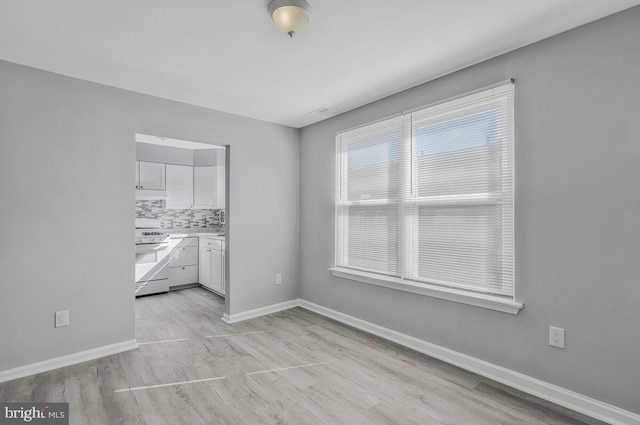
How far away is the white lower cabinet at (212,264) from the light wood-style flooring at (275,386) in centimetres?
161

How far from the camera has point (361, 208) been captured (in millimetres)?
3572

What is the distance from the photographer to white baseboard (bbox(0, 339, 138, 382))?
2434 millimetres

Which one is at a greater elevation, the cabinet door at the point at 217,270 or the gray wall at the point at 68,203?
the gray wall at the point at 68,203

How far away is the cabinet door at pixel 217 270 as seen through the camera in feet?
15.9

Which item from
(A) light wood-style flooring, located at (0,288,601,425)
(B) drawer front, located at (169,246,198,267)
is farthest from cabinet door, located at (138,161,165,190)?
(A) light wood-style flooring, located at (0,288,601,425)

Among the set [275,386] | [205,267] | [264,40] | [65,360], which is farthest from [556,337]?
[205,267]

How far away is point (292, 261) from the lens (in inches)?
173

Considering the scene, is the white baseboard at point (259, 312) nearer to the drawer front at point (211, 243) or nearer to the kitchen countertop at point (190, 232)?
the drawer front at point (211, 243)

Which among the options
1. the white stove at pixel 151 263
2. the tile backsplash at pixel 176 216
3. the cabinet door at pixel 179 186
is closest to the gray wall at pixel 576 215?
the white stove at pixel 151 263

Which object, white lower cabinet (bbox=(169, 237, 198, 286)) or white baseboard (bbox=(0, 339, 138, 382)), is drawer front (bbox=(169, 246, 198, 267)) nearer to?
white lower cabinet (bbox=(169, 237, 198, 286))

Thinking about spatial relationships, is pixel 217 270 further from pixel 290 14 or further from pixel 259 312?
pixel 290 14

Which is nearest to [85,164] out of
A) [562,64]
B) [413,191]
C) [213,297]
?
[213,297]

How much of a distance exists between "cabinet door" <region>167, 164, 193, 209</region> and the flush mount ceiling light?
448 cm

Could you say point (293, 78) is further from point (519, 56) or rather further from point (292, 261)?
point (292, 261)
